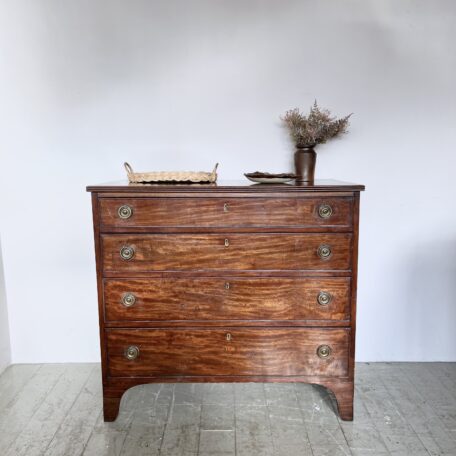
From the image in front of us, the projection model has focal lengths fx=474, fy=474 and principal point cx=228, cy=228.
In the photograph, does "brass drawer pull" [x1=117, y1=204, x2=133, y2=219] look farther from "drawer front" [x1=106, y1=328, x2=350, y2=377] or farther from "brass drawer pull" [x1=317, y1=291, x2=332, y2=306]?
"brass drawer pull" [x1=317, y1=291, x2=332, y2=306]

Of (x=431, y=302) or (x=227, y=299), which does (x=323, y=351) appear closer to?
(x=227, y=299)

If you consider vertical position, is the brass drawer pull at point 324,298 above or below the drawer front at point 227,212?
below

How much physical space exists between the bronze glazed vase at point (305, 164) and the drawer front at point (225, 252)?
356 millimetres

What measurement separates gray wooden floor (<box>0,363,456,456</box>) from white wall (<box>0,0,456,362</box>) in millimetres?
391

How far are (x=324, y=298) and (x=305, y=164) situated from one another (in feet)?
2.08

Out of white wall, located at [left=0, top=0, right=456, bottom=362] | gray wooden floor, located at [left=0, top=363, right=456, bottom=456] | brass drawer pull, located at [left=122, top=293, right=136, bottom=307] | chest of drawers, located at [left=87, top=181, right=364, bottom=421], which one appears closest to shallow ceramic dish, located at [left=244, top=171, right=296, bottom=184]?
chest of drawers, located at [left=87, top=181, right=364, bottom=421]

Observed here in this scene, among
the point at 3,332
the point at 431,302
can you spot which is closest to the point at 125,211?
the point at 3,332

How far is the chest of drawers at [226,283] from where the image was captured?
1.98 metres

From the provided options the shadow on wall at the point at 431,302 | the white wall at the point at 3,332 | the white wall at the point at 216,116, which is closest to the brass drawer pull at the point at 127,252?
the white wall at the point at 216,116

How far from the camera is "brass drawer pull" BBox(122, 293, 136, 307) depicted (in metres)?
2.02

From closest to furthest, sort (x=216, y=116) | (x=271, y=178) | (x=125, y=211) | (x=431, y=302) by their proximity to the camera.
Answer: (x=125, y=211) < (x=271, y=178) < (x=216, y=116) < (x=431, y=302)

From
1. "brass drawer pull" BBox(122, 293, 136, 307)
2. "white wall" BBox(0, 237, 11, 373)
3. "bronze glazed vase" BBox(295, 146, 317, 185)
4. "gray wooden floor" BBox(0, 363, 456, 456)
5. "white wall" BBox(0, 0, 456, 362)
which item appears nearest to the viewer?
"gray wooden floor" BBox(0, 363, 456, 456)

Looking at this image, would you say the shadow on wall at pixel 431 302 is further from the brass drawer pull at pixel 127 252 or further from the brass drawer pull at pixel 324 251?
the brass drawer pull at pixel 127 252

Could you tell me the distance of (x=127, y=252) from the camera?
6.53 feet
